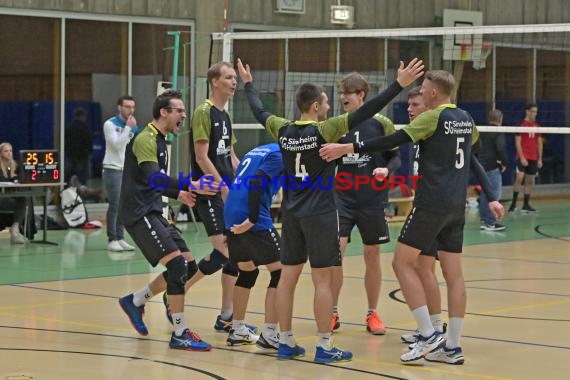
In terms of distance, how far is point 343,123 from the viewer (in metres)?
7.55

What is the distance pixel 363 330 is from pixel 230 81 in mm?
2184

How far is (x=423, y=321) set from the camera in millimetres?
7852

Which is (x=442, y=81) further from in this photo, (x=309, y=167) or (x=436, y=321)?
(x=436, y=321)

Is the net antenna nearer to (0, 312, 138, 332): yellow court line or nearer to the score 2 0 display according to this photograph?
the score 2 0 display

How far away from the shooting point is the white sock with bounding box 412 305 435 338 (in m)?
7.83

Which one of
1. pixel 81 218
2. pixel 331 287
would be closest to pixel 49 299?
pixel 331 287

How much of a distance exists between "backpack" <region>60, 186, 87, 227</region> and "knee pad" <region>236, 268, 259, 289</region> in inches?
379

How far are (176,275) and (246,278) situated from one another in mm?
589

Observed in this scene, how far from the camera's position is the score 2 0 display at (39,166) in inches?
599

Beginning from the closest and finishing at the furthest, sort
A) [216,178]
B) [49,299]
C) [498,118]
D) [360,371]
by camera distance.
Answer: [360,371]
[216,178]
[49,299]
[498,118]

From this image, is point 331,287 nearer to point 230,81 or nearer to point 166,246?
point 166,246

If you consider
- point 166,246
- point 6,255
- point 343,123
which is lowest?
point 6,255

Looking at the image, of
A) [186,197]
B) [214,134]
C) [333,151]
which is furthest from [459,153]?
[214,134]

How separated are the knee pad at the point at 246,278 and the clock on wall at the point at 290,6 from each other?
13.3 meters
